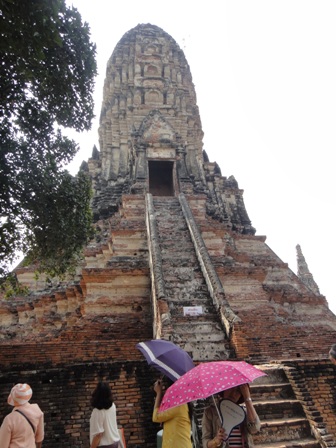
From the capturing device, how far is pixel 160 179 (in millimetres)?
19453

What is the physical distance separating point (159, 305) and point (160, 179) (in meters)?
12.6

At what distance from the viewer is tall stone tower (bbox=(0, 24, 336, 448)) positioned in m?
5.59

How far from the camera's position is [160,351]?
4.09 m

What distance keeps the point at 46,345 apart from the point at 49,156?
407cm

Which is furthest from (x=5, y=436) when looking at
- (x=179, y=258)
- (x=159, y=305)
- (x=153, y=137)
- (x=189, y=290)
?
(x=153, y=137)

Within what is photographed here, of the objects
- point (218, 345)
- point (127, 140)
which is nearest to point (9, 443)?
point (218, 345)

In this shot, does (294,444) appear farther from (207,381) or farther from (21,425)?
(21,425)

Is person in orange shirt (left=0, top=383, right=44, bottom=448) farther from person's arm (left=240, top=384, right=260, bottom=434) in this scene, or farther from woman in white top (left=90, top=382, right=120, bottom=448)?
person's arm (left=240, top=384, right=260, bottom=434)

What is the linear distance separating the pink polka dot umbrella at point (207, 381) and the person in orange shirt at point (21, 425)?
1.41 metres

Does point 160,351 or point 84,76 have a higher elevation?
point 84,76

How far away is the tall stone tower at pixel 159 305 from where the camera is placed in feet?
18.3

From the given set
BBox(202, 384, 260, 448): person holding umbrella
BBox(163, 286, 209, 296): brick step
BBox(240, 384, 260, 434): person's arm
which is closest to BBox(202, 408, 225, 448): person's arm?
BBox(202, 384, 260, 448): person holding umbrella

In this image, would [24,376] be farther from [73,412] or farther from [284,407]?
[284,407]

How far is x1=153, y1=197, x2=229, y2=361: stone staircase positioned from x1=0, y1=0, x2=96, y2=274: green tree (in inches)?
96.4
